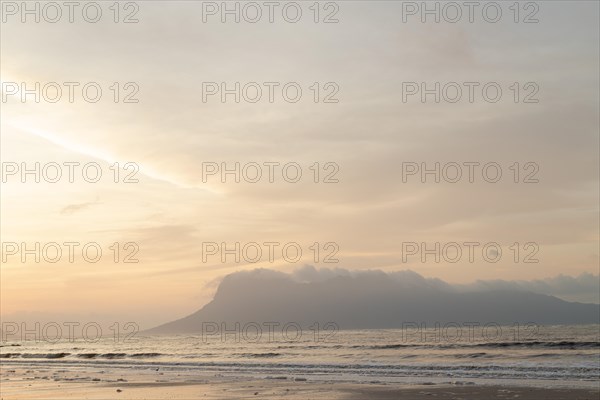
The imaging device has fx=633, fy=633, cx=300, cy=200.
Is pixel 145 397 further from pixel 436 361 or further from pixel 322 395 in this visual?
pixel 436 361

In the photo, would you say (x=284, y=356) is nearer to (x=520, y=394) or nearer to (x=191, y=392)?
(x=191, y=392)

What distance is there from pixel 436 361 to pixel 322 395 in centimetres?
2663

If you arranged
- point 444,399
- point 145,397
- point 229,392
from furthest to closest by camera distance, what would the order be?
1. point 229,392
2. point 145,397
3. point 444,399

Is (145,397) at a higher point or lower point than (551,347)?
higher

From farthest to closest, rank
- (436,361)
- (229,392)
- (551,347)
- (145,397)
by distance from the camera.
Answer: (551,347), (436,361), (229,392), (145,397)

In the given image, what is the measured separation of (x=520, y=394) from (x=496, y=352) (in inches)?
1426

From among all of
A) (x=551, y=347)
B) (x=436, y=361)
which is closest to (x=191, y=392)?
(x=436, y=361)

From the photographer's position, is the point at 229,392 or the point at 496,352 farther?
the point at 496,352

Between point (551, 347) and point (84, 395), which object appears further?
point (551, 347)

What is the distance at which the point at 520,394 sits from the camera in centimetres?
2739

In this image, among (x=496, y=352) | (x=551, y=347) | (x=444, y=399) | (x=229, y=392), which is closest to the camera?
(x=444, y=399)

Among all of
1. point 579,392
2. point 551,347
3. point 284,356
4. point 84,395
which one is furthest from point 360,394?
point 551,347

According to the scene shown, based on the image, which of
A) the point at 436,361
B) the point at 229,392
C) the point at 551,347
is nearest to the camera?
the point at 229,392

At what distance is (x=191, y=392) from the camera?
29922 millimetres
